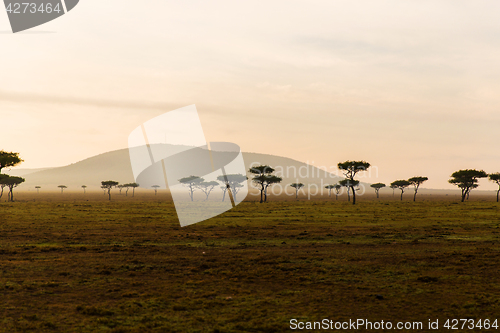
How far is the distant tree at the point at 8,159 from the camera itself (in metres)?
69.8

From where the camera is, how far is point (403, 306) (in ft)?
34.2

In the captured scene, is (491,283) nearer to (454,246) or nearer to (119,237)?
(454,246)

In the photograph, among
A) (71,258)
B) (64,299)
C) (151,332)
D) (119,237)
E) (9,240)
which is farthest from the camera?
(119,237)

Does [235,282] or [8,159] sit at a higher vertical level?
[8,159]

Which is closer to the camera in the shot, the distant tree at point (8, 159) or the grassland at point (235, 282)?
the grassland at point (235, 282)

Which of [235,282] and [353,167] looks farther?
[353,167]

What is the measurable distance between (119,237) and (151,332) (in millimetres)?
17783

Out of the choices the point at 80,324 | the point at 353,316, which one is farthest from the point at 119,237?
the point at 353,316

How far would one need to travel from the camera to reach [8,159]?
232ft

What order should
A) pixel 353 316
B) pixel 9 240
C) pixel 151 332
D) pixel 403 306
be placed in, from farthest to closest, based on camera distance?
pixel 9 240, pixel 403 306, pixel 353 316, pixel 151 332

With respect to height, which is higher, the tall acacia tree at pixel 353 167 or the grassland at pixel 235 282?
the tall acacia tree at pixel 353 167

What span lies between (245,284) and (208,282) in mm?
1381

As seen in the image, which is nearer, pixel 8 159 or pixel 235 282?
pixel 235 282

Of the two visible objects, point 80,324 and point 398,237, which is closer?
point 80,324
